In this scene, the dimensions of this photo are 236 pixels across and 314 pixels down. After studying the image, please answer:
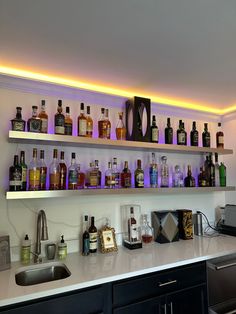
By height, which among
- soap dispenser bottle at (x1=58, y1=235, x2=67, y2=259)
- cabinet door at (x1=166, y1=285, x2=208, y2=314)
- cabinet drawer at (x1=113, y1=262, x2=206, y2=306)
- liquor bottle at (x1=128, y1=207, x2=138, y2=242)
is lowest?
cabinet door at (x1=166, y1=285, x2=208, y2=314)

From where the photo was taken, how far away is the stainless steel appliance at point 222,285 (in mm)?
1782

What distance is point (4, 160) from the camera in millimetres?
1716

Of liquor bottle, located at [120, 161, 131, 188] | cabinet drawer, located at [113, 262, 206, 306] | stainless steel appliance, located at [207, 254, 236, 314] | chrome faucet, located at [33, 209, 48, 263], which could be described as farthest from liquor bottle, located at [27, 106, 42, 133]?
stainless steel appliance, located at [207, 254, 236, 314]

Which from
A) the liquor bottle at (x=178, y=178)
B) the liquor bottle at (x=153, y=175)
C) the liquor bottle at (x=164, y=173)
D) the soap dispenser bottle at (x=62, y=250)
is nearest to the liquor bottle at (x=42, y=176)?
the soap dispenser bottle at (x=62, y=250)

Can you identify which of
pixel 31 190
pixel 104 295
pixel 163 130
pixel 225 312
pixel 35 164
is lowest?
pixel 225 312

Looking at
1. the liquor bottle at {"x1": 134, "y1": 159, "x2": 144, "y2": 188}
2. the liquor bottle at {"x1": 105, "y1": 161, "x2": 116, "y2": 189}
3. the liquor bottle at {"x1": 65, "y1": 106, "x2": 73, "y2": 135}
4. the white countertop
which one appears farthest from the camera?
the liquor bottle at {"x1": 134, "y1": 159, "x2": 144, "y2": 188}

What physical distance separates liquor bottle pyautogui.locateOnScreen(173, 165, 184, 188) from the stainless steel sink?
1319 mm

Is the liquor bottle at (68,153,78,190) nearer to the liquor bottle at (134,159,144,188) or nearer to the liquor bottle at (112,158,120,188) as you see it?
the liquor bottle at (112,158,120,188)

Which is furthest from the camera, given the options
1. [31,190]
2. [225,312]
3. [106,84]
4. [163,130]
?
[163,130]

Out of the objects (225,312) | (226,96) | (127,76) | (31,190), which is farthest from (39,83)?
(225,312)

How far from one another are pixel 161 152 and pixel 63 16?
5.18 ft

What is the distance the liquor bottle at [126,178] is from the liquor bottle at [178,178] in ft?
1.89

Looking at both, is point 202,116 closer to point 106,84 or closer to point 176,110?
point 176,110

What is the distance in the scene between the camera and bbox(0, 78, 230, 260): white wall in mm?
1724
